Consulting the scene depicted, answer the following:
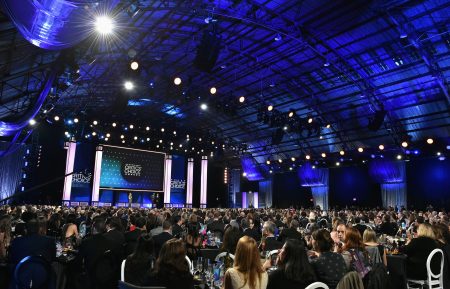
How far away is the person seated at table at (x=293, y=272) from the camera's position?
288cm

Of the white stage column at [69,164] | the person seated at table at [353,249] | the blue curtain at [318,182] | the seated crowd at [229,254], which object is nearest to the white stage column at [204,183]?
the blue curtain at [318,182]

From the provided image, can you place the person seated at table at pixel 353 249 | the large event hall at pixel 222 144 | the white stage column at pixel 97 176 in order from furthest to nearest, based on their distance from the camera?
the white stage column at pixel 97 176, the large event hall at pixel 222 144, the person seated at table at pixel 353 249

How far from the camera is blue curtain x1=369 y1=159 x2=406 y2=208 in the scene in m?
23.5

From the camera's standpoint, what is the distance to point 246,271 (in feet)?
9.93

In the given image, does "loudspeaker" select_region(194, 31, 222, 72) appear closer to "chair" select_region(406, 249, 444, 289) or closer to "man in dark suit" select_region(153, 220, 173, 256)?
"man in dark suit" select_region(153, 220, 173, 256)

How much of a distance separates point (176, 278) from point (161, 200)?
27.6 metres

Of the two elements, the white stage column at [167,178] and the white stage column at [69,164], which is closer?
the white stage column at [69,164]

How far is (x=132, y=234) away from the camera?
5.95 meters

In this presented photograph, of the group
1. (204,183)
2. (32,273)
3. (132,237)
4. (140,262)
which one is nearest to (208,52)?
(132,237)

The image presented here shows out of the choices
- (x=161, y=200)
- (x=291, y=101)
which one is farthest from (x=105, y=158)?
(x=291, y=101)

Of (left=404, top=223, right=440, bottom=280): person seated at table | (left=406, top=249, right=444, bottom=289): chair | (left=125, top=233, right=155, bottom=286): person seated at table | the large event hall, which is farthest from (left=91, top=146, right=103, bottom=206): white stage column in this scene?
(left=406, top=249, right=444, bottom=289): chair

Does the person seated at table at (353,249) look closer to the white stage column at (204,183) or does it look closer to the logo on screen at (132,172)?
the logo on screen at (132,172)

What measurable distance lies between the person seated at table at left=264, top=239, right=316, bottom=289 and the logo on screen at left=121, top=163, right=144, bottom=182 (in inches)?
1028

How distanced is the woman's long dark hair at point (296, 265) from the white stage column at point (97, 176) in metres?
24.5
